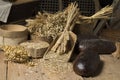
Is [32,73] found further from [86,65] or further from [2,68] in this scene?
[86,65]

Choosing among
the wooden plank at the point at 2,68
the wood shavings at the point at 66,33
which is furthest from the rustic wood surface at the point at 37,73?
the wood shavings at the point at 66,33

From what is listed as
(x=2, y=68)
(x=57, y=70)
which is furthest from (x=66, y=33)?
(x=2, y=68)

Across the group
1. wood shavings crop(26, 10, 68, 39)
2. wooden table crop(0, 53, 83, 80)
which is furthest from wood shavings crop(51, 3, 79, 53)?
wooden table crop(0, 53, 83, 80)

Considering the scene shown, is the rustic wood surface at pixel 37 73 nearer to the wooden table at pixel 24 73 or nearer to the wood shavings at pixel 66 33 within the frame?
the wooden table at pixel 24 73

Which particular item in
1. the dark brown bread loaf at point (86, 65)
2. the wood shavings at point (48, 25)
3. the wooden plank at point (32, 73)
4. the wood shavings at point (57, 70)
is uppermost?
the wood shavings at point (48, 25)

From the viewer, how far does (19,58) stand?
1381mm

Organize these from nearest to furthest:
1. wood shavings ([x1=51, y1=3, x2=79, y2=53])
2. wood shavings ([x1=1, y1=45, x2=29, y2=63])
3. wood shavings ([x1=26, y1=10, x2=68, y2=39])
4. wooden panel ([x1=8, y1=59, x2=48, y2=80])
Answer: wooden panel ([x1=8, y1=59, x2=48, y2=80]), wood shavings ([x1=1, y1=45, x2=29, y2=63]), wood shavings ([x1=51, y1=3, x2=79, y2=53]), wood shavings ([x1=26, y1=10, x2=68, y2=39])

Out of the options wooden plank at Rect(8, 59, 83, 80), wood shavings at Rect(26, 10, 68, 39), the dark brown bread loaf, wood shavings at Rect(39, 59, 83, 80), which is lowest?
wood shavings at Rect(39, 59, 83, 80)

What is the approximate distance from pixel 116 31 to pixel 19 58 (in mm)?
2026

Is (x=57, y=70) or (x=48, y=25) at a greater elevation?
(x=48, y=25)

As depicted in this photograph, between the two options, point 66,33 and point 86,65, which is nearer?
point 86,65

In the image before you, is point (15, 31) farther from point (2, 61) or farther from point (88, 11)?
point (88, 11)

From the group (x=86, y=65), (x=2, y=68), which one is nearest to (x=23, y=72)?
(x=2, y=68)

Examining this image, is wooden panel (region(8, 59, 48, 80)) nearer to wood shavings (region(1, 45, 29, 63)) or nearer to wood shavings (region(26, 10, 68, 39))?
wood shavings (region(1, 45, 29, 63))
